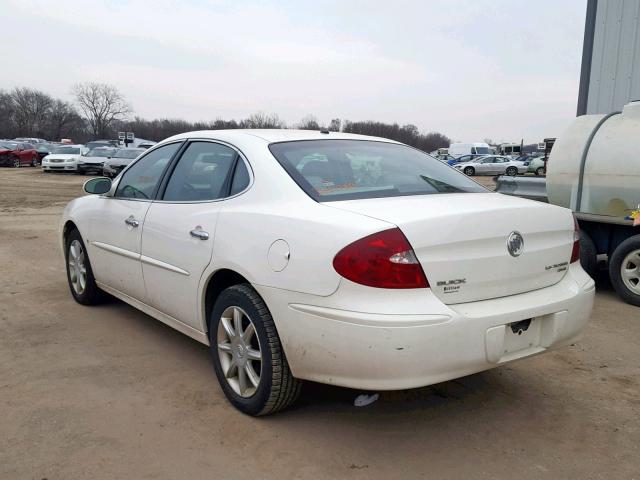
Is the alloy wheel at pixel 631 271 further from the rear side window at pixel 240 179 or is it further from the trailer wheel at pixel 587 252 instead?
the rear side window at pixel 240 179

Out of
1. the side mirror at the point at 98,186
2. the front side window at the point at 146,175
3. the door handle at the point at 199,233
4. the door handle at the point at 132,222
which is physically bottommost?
the door handle at the point at 132,222

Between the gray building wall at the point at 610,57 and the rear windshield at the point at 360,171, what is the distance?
8.31 metres

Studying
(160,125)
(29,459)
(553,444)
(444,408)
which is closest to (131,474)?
(29,459)

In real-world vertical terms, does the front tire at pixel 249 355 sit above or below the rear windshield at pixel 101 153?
below

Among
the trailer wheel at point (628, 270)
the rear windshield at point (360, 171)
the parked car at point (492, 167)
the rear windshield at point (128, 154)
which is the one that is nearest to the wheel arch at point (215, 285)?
the rear windshield at point (360, 171)

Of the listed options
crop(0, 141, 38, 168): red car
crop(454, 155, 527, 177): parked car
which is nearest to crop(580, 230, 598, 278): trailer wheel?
crop(0, 141, 38, 168): red car

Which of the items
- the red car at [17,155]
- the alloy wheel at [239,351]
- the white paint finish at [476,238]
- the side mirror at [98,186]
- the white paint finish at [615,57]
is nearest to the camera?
the white paint finish at [476,238]

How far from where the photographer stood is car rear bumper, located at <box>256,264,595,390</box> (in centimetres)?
243

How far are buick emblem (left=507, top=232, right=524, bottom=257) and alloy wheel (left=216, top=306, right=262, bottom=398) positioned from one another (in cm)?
133

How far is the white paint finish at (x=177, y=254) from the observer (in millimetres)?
3289

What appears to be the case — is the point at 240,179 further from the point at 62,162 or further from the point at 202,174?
the point at 62,162

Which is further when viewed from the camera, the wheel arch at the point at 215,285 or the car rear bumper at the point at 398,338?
the wheel arch at the point at 215,285

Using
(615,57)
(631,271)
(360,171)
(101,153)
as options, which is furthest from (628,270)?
(101,153)

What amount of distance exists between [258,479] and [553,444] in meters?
1.47
